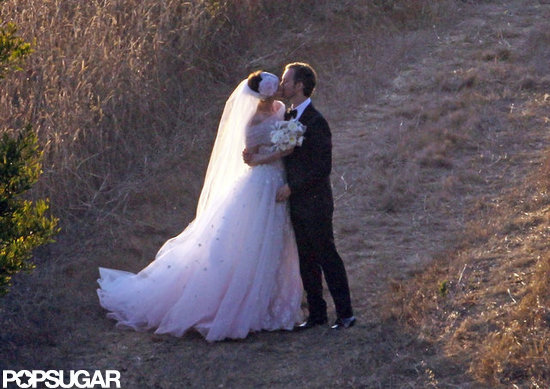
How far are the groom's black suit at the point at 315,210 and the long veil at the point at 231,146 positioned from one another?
42cm

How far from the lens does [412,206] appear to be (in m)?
9.05

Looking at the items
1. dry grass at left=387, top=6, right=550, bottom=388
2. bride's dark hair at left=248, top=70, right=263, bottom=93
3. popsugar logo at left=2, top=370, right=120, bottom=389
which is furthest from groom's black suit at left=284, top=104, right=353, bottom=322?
popsugar logo at left=2, top=370, right=120, bottom=389

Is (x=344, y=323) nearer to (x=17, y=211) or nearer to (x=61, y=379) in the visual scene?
(x=61, y=379)

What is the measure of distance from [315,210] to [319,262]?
0.41 m

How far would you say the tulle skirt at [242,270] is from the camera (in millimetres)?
6770

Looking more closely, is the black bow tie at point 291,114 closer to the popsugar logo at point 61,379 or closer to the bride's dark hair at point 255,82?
the bride's dark hair at point 255,82

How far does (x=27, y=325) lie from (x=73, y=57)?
160 inches

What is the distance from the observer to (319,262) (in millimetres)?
6734

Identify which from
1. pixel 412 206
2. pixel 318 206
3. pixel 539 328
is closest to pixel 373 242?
pixel 412 206

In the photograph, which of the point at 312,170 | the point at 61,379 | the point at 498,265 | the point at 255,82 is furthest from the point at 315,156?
the point at 61,379

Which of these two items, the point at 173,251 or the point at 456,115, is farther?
the point at 456,115

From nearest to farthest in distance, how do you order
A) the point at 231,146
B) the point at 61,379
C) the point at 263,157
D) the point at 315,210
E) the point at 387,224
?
the point at 61,379 < the point at 315,210 < the point at 263,157 < the point at 231,146 < the point at 387,224

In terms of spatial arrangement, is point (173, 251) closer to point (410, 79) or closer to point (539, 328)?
point (539, 328)

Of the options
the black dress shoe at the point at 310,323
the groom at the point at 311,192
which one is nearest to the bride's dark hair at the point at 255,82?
the groom at the point at 311,192
